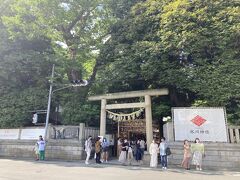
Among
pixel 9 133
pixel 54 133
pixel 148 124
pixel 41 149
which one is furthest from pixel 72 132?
pixel 9 133

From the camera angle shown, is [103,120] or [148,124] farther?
[103,120]

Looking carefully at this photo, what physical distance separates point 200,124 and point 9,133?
52.2 ft

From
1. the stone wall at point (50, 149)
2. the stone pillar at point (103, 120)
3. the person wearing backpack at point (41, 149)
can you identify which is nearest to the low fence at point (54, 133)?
the stone wall at point (50, 149)

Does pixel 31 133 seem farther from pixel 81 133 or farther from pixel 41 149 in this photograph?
pixel 81 133

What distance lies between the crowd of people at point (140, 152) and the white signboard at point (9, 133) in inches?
162

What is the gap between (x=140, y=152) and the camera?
54.2 ft

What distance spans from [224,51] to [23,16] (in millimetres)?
17973

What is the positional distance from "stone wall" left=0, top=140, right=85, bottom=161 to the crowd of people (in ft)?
4.00

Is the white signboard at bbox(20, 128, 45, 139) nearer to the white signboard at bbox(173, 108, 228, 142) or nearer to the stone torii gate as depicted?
the stone torii gate

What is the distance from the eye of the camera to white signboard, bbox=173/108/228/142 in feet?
49.1

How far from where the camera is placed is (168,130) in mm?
15812

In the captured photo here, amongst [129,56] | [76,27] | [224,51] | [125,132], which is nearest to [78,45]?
[76,27]

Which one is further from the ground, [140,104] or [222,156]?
[140,104]

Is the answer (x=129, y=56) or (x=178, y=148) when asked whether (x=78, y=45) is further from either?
(x=178, y=148)
